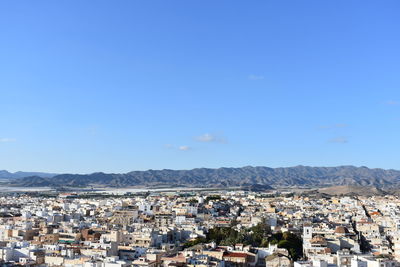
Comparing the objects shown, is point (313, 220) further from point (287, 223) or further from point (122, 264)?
point (122, 264)

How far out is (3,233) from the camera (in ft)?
128

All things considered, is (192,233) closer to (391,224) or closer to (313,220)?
(313,220)

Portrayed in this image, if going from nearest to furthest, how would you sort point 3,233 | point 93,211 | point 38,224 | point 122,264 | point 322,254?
point 122,264
point 322,254
point 3,233
point 38,224
point 93,211

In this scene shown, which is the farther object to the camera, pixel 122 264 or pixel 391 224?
pixel 391 224

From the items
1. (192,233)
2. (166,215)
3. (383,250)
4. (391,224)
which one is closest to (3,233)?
(192,233)

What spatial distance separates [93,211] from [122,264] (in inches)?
1298

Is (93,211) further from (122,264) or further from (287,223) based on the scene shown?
(122,264)

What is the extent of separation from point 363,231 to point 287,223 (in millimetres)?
6761

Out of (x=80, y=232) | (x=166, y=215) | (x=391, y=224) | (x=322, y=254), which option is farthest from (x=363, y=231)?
(x=80, y=232)

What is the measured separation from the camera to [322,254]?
31.9 metres

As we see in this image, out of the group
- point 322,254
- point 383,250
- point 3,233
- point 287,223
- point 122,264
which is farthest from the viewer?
point 287,223

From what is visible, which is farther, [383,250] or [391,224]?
[391,224]

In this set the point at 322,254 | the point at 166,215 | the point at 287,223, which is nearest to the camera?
the point at 322,254

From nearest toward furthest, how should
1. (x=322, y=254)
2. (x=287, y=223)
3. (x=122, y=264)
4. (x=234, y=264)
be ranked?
1. (x=122, y=264)
2. (x=234, y=264)
3. (x=322, y=254)
4. (x=287, y=223)
